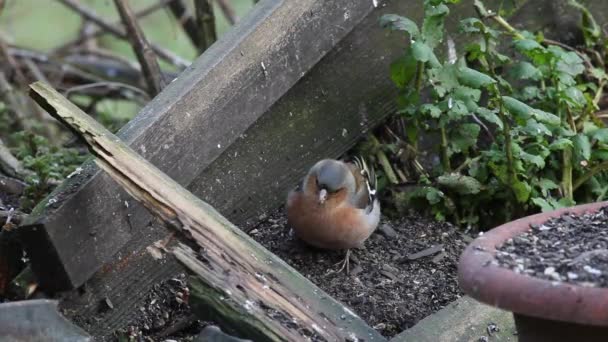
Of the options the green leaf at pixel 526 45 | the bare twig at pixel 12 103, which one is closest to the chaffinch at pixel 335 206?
the green leaf at pixel 526 45

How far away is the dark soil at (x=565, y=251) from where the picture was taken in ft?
8.35

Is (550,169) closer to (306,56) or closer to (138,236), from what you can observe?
(306,56)

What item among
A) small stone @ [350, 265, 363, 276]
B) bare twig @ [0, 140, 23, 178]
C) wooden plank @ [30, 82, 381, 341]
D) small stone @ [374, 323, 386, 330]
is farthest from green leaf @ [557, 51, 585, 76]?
bare twig @ [0, 140, 23, 178]

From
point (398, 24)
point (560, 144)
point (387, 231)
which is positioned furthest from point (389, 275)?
point (398, 24)

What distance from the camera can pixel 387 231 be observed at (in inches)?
176

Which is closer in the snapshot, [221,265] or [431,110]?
[221,265]

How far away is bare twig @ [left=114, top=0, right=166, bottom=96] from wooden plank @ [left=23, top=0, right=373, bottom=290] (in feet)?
4.00

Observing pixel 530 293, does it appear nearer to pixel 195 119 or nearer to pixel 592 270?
pixel 592 270

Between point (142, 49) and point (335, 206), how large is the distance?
137 cm

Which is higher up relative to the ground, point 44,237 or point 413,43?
point 44,237

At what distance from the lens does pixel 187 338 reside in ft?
12.0

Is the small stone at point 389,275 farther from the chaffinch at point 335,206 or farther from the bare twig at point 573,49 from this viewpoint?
the bare twig at point 573,49

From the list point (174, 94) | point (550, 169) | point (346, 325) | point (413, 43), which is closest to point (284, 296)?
point (346, 325)

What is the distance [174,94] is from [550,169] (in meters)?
1.72
